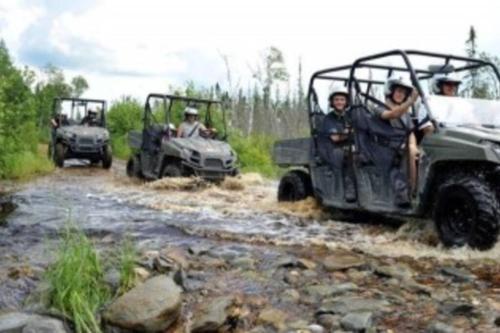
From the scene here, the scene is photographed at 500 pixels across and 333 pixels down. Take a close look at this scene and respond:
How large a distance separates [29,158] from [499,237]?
47.5 ft

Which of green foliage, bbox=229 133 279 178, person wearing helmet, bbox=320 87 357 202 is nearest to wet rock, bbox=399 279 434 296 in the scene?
person wearing helmet, bbox=320 87 357 202

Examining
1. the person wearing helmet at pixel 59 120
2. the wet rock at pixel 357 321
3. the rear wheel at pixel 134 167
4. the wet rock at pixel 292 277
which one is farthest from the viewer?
the person wearing helmet at pixel 59 120

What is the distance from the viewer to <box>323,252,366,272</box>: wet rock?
584cm

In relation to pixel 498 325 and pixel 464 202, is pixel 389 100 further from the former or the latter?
pixel 498 325

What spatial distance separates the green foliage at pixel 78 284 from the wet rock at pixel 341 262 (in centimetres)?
182

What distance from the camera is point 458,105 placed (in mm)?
7625

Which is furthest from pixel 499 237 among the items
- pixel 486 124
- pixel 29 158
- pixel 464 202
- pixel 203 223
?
pixel 29 158

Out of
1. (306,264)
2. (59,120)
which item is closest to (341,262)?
(306,264)

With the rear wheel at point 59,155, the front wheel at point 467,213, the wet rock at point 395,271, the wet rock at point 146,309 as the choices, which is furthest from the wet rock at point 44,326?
the rear wheel at point 59,155

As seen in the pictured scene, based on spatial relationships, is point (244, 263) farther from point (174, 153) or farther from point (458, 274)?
point (174, 153)

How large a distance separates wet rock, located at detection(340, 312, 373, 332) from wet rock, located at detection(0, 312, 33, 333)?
6.01ft

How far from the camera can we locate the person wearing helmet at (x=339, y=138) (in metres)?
8.54

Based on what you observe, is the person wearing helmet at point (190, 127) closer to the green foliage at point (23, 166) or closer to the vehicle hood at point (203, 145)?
the vehicle hood at point (203, 145)

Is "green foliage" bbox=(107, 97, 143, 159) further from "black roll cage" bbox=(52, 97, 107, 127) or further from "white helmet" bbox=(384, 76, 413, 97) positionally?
"white helmet" bbox=(384, 76, 413, 97)
